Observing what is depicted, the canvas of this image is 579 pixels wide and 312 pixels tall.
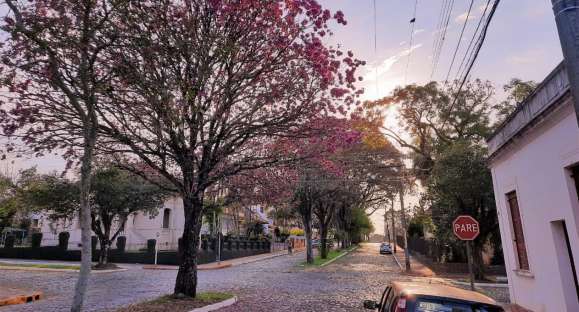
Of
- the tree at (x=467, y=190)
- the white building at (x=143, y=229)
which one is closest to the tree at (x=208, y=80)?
the tree at (x=467, y=190)

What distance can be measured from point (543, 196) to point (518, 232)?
10.3 ft

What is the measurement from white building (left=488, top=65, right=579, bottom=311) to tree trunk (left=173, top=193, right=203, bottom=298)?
31.8 ft

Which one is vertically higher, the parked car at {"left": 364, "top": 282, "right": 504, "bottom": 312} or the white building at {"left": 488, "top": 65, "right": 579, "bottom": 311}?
the white building at {"left": 488, "top": 65, "right": 579, "bottom": 311}

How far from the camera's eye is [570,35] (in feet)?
11.8

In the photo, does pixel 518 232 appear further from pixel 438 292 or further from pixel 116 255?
pixel 116 255

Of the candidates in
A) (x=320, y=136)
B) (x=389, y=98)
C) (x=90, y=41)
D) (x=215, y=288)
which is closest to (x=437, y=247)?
(x=389, y=98)

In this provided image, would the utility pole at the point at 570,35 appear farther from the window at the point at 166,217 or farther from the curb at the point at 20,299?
the window at the point at 166,217

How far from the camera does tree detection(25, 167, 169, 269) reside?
25203 mm

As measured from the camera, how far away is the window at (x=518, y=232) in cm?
1191

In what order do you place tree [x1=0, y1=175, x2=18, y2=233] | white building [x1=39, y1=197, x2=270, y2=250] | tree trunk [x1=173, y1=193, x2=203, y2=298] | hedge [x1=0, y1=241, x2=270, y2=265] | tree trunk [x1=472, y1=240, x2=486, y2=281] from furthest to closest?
1. white building [x1=39, y1=197, x2=270, y2=250]
2. hedge [x1=0, y1=241, x2=270, y2=265]
3. tree [x1=0, y1=175, x2=18, y2=233]
4. tree trunk [x1=472, y1=240, x2=486, y2=281]
5. tree trunk [x1=173, y1=193, x2=203, y2=298]

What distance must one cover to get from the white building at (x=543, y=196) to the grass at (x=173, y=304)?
9.06 m

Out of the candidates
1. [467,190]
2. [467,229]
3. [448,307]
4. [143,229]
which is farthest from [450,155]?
[143,229]

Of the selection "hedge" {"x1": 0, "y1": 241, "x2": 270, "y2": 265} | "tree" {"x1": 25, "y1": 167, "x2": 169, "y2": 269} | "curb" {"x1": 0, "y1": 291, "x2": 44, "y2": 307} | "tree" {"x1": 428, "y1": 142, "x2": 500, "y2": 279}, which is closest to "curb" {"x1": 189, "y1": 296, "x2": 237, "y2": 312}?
"curb" {"x1": 0, "y1": 291, "x2": 44, "y2": 307}

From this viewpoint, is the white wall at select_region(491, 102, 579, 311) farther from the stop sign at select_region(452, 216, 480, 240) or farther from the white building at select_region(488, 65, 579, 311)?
the stop sign at select_region(452, 216, 480, 240)
